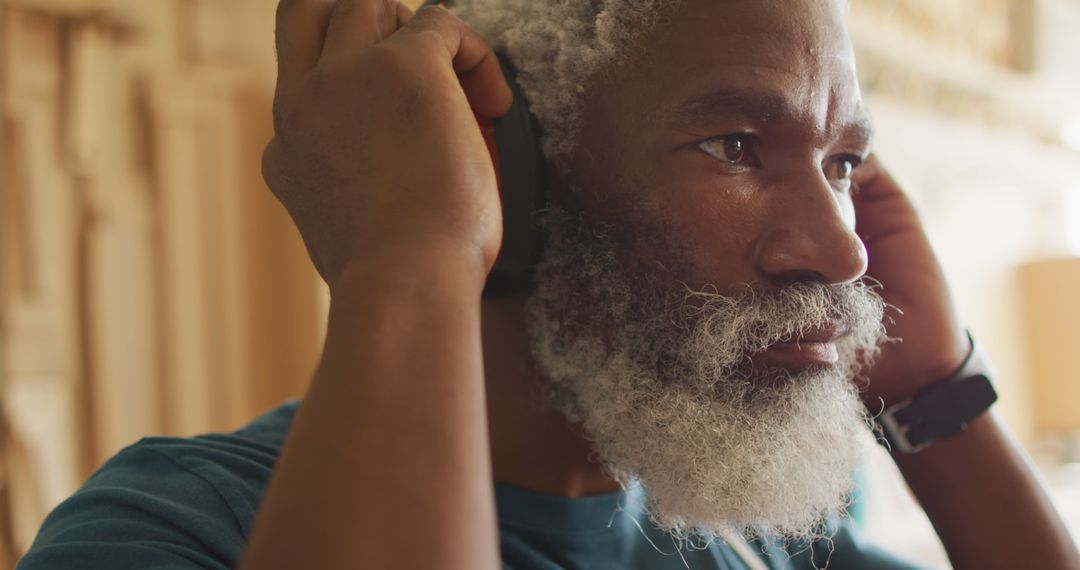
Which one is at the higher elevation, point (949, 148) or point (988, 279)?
point (949, 148)

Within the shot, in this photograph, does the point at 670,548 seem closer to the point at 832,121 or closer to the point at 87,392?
the point at 832,121

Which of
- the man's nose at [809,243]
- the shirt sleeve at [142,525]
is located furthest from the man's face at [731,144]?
the shirt sleeve at [142,525]

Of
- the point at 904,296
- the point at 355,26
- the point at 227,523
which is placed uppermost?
the point at 355,26

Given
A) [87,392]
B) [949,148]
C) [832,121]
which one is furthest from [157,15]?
[949,148]

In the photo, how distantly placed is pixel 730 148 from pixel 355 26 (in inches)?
14.0

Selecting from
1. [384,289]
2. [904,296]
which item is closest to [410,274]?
[384,289]

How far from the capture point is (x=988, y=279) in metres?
3.18

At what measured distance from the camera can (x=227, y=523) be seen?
760 millimetres

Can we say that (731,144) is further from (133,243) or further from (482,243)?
Answer: (133,243)

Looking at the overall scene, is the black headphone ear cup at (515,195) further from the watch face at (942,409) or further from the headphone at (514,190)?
the watch face at (942,409)

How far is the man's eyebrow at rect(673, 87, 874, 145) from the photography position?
81 centimetres

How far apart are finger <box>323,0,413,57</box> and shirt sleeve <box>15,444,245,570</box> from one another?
1.31 feet

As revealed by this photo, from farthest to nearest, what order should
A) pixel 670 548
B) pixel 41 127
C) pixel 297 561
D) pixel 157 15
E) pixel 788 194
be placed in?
pixel 157 15
pixel 41 127
pixel 670 548
pixel 788 194
pixel 297 561

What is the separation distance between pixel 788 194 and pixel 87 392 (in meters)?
1.29
